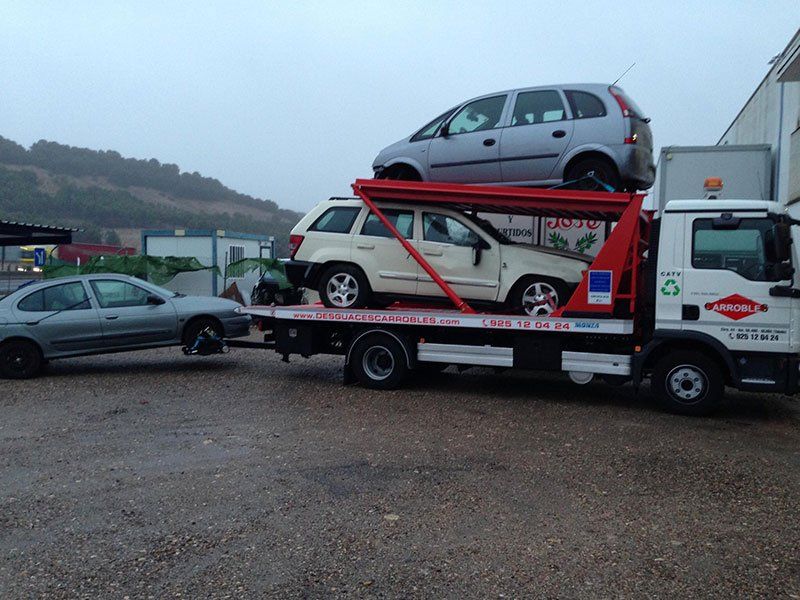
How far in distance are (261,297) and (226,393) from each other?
1.67 m

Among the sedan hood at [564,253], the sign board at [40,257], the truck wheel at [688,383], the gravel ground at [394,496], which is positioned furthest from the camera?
the sign board at [40,257]

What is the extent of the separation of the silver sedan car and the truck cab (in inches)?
250

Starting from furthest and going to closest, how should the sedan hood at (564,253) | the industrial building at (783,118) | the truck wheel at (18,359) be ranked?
the industrial building at (783,118) → the truck wheel at (18,359) → the sedan hood at (564,253)

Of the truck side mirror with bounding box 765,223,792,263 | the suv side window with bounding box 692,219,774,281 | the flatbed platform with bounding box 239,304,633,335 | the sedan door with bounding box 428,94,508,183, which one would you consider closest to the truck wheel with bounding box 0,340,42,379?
the flatbed platform with bounding box 239,304,633,335

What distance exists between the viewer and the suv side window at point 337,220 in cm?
963

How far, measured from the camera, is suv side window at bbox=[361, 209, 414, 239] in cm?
947

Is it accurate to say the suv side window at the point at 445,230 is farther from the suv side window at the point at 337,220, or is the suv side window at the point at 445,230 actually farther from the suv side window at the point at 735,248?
the suv side window at the point at 735,248

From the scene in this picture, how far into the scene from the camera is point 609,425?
7973mm

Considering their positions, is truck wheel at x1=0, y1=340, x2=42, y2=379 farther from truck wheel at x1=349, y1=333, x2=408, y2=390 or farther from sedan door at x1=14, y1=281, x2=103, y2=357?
truck wheel at x1=349, y1=333, x2=408, y2=390

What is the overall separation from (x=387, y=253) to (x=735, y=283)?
403 cm

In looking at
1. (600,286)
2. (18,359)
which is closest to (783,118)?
(600,286)

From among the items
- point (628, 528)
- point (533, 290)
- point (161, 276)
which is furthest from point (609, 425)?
point (161, 276)

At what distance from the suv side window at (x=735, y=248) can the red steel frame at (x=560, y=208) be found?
2.15 feet

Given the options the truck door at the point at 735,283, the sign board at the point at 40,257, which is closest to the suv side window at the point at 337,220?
the truck door at the point at 735,283
